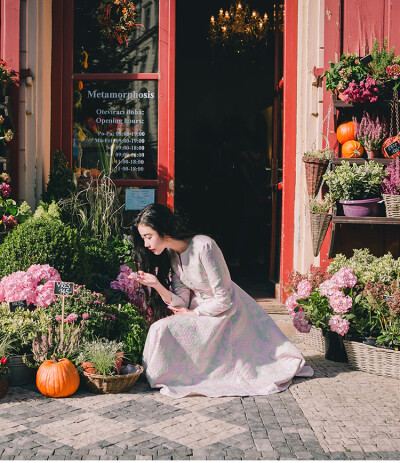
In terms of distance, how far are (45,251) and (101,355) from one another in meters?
1.15

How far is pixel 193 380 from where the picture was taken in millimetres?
4008

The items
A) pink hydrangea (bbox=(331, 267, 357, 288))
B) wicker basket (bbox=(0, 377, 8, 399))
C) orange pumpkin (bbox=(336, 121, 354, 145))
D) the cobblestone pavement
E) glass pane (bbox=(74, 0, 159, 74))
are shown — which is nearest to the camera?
the cobblestone pavement

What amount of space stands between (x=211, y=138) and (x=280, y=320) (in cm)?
536

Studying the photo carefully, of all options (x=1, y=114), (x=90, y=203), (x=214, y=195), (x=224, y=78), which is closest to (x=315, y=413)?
(x=90, y=203)

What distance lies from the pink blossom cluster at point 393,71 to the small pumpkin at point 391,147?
0.53 m

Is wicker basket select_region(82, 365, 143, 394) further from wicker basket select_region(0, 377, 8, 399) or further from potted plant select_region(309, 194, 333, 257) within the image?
potted plant select_region(309, 194, 333, 257)

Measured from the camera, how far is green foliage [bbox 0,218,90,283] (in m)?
4.61

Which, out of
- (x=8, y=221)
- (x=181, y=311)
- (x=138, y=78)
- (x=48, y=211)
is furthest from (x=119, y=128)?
(x=181, y=311)

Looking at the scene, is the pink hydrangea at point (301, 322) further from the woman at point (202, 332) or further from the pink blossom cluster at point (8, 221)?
the pink blossom cluster at point (8, 221)

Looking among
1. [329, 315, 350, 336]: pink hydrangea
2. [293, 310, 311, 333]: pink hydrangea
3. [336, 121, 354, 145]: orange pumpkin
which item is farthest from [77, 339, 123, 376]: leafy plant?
[336, 121, 354, 145]: orange pumpkin

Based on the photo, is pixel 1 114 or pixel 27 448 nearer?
pixel 27 448

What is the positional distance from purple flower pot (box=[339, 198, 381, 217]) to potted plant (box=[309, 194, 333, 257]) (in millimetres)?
178

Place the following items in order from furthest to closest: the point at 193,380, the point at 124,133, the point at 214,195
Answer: the point at 214,195 → the point at 124,133 → the point at 193,380

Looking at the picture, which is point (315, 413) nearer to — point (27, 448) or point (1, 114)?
point (27, 448)
